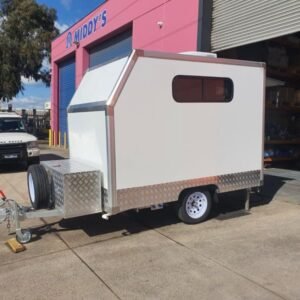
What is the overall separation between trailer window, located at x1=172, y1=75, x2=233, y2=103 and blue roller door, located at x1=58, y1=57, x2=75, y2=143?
16119 millimetres

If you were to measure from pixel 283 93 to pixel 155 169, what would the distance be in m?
8.17

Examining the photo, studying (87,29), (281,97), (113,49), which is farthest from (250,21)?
(87,29)

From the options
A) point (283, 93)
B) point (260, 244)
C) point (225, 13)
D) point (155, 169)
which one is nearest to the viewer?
point (260, 244)

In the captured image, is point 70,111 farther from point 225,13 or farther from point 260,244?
point 225,13

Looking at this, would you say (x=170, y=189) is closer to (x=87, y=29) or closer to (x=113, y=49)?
(x=113, y=49)

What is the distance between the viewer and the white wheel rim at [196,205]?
6.76 meters

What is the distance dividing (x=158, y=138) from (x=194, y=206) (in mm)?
1400

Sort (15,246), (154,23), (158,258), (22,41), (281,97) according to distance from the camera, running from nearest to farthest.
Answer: (158,258)
(15,246)
(281,97)
(154,23)
(22,41)

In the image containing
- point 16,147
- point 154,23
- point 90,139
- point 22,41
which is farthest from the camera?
point 22,41

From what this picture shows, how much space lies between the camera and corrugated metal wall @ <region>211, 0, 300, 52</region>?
8.73m

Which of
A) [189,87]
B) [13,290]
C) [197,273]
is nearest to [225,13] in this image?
[189,87]

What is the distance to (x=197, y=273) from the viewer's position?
15.7ft

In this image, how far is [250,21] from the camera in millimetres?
9688

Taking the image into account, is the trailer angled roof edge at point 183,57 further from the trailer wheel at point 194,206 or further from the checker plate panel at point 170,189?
the trailer wheel at point 194,206
